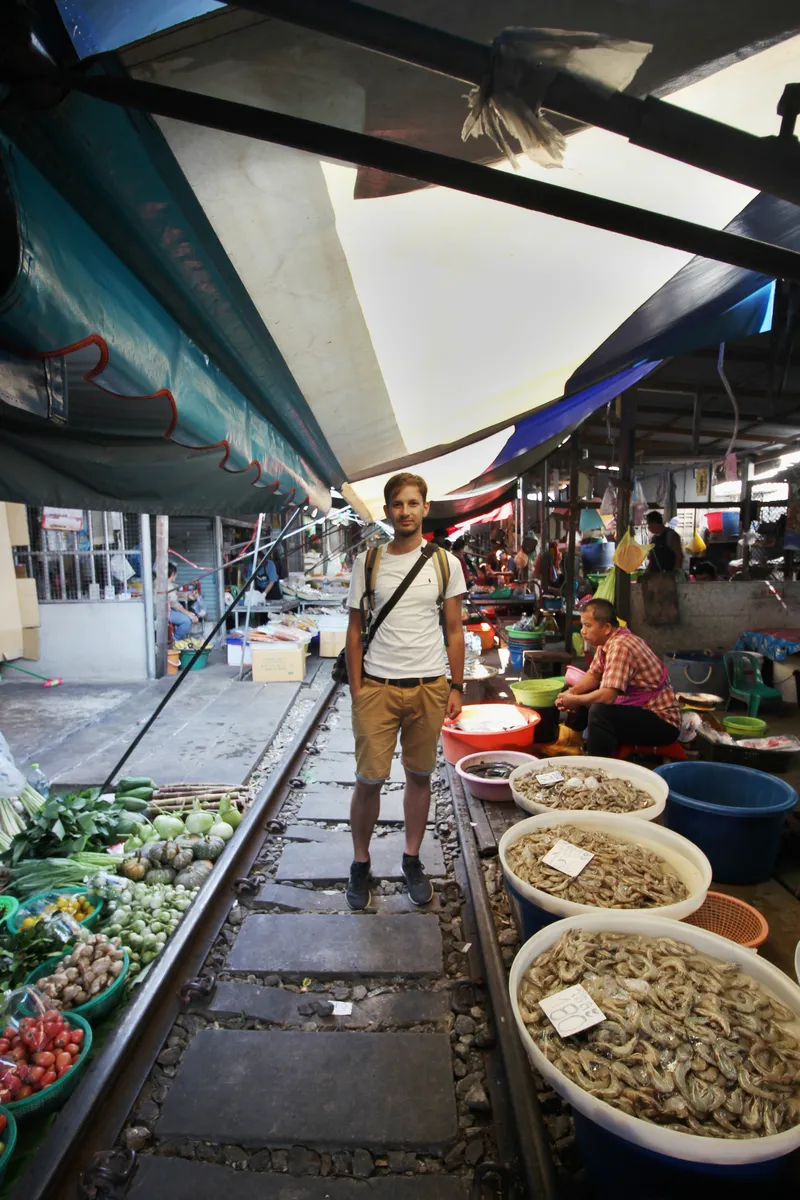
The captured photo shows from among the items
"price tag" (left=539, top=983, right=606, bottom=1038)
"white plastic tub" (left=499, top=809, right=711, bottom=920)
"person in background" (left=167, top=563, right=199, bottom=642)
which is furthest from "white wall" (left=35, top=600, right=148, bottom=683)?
"price tag" (left=539, top=983, right=606, bottom=1038)

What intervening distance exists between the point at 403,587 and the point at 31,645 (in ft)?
28.9

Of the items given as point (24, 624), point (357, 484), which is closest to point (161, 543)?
point (24, 624)

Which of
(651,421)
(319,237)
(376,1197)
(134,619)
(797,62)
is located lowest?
(376,1197)

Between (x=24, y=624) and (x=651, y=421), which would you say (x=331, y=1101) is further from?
(x=651, y=421)

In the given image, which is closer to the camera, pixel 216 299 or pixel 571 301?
pixel 216 299

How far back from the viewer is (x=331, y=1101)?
2398mm

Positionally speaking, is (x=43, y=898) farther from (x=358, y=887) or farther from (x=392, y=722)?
(x=392, y=722)

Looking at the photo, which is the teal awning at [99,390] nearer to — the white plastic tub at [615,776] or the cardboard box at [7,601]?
the white plastic tub at [615,776]

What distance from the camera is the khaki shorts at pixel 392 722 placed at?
3369 millimetres

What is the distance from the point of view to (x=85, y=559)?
33.5 feet

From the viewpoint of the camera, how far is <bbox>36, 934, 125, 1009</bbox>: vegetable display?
294cm

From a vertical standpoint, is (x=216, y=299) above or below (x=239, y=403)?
above

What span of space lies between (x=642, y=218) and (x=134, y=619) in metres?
10.5

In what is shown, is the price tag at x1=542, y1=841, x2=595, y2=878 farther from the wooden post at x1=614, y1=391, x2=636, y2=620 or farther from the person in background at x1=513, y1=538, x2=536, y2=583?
the person in background at x1=513, y1=538, x2=536, y2=583
